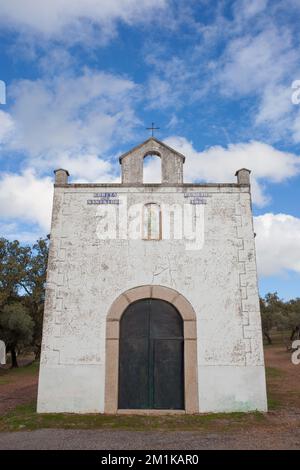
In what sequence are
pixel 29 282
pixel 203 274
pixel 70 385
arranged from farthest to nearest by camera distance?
pixel 29 282
pixel 203 274
pixel 70 385

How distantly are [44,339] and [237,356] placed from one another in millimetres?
4661

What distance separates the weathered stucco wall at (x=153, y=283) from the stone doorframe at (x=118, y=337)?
137 mm

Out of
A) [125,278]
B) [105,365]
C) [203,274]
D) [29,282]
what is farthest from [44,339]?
[29,282]

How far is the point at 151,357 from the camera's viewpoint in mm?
9695

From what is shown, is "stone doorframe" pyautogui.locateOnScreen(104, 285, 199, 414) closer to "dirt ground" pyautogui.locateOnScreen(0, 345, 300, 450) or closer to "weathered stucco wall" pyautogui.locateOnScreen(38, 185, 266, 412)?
"weathered stucco wall" pyautogui.locateOnScreen(38, 185, 266, 412)

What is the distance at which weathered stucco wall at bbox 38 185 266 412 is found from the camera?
9422 mm

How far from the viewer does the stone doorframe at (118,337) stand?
30.7 feet

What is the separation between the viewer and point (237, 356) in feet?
31.3

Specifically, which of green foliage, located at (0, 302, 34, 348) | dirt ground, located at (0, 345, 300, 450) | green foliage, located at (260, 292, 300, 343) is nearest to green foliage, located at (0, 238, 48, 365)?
green foliage, located at (0, 302, 34, 348)

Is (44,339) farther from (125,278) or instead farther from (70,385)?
(125,278)

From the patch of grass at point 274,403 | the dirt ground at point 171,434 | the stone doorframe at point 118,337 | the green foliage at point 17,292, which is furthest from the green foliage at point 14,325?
the patch of grass at point 274,403

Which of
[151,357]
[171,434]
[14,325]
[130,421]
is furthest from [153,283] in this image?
[14,325]

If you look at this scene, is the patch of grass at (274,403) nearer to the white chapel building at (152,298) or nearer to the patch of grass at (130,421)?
the white chapel building at (152,298)
